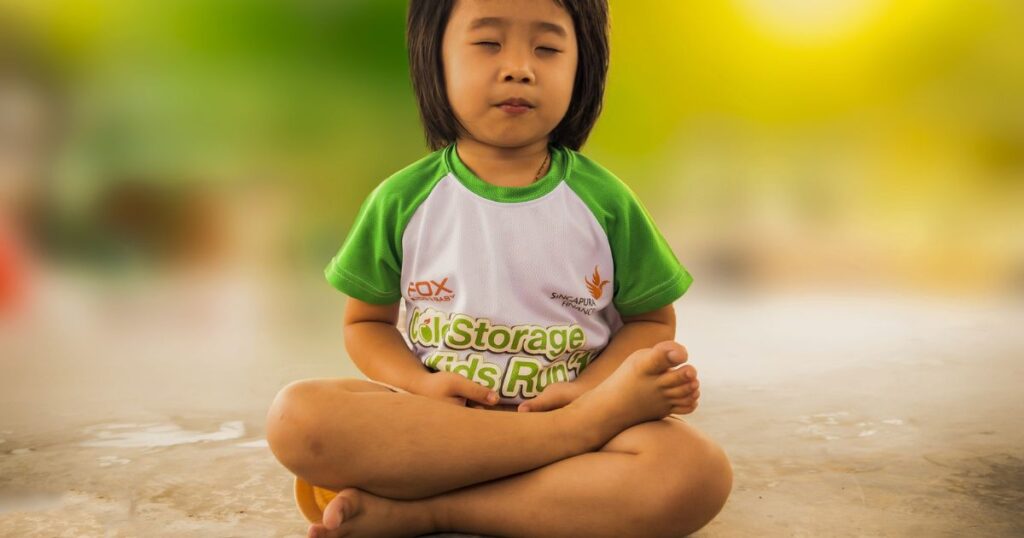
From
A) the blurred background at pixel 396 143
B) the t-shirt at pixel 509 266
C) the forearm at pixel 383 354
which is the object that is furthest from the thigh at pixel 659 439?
the blurred background at pixel 396 143

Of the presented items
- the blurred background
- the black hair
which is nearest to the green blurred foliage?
the blurred background

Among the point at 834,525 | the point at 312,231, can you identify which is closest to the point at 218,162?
the point at 312,231

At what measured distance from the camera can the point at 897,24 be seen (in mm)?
3170

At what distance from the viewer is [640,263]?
1300 millimetres

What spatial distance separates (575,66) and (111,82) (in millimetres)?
2169

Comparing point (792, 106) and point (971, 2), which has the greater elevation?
point (971, 2)

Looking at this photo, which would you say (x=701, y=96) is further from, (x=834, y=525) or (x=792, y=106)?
Answer: (x=834, y=525)

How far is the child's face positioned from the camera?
1231 mm

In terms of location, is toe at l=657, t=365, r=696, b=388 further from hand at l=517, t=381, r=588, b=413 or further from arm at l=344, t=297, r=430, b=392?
arm at l=344, t=297, r=430, b=392

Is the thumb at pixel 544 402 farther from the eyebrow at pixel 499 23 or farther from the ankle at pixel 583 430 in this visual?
the eyebrow at pixel 499 23

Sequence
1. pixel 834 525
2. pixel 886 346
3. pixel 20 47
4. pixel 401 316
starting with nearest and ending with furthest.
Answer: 1. pixel 834 525
2. pixel 401 316
3. pixel 886 346
4. pixel 20 47

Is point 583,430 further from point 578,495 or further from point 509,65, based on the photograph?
point 509,65

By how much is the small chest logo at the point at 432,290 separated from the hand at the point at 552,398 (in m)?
0.14

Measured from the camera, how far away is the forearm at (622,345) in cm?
126
